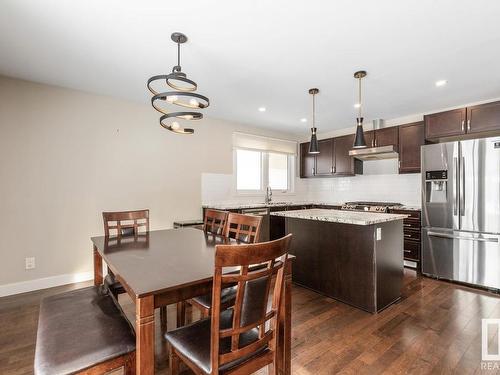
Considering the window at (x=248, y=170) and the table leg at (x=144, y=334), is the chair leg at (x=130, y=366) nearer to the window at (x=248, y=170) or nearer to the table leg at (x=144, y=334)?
the table leg at (x=144, y=334)

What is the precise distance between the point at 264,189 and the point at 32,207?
3.69 metres

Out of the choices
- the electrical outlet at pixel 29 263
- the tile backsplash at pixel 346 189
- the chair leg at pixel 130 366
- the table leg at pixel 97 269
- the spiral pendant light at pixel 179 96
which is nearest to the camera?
the chair leg at pixel 130 366

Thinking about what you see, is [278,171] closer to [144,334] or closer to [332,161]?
[332,161]

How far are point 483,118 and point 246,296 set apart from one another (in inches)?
155

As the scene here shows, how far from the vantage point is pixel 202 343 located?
119 centimetres

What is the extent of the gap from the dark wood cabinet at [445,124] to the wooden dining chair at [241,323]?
3.66m

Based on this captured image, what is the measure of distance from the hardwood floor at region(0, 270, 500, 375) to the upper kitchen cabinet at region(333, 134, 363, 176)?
8.19 feet

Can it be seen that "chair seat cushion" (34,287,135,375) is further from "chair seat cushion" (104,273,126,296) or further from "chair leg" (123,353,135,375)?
"chair seat cushion" (104,273,126,296)

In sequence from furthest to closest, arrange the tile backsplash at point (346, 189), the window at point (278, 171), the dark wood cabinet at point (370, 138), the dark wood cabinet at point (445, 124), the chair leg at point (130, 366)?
the window at point (278, 171), the dark wood cabinet at point (370, 138), the tile backsplash at point (346, 189), the dark wood cabinet at point (445, 124), the chair leg at point (130, 366)

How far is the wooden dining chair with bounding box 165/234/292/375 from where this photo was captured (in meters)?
1.02

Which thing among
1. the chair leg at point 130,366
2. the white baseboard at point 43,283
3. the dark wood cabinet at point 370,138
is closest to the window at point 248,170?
the dark wood cabinet at point 370,138

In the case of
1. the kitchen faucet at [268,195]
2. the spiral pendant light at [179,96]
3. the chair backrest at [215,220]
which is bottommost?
the chair backrest at [215,220]

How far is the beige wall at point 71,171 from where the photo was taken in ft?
9.57

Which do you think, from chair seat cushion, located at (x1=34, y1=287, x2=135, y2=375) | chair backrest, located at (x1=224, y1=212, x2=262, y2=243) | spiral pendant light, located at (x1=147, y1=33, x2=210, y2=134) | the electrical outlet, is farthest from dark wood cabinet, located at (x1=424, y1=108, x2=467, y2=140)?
the electrical outlet
